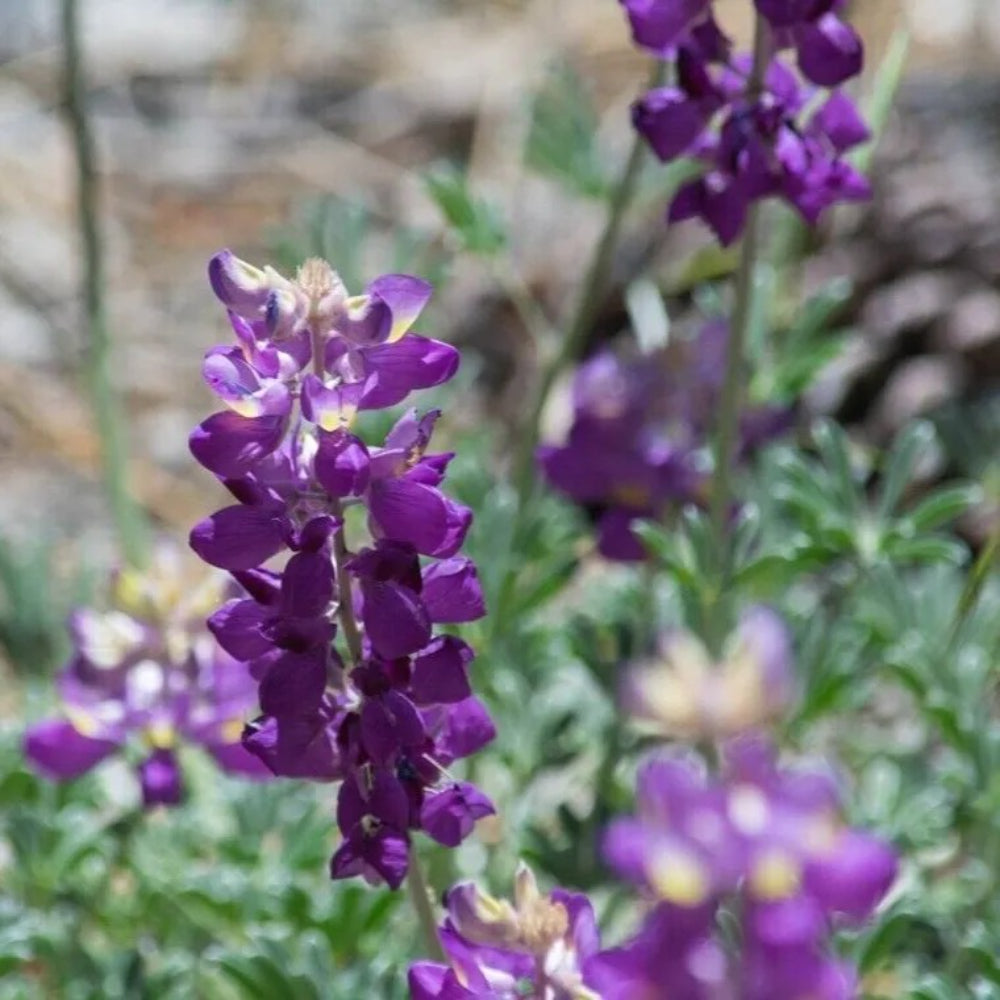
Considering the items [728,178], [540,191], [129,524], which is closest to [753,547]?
[728,178]

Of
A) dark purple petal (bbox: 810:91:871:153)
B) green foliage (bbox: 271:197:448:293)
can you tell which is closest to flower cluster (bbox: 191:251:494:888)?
dark purple petal (bbox: 810:91:871:153)

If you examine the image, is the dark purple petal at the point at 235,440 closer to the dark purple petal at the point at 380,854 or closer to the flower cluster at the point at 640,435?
the dark purple petal at the point at 380,854

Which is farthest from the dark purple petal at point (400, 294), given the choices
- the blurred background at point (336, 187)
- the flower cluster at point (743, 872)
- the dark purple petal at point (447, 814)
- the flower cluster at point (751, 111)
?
the blurred background at point (336, 187)

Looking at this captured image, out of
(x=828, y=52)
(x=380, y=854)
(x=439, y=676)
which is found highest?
(x=828, y=52)

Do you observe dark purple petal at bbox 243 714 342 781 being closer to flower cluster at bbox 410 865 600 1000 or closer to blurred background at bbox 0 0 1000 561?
flower cluster at bbox 410 865 600 1000

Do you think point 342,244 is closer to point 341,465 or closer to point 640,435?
point 640,435

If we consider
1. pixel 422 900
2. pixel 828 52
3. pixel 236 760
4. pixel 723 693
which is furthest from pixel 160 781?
pixel 723 693
